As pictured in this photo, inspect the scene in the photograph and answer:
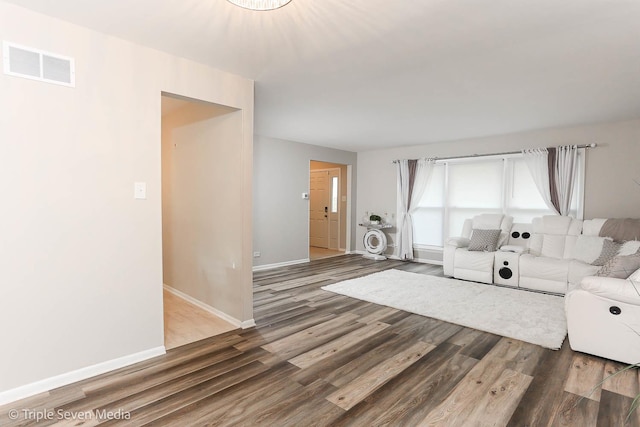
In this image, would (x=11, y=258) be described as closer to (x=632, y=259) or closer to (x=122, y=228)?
(x=122, y=228)

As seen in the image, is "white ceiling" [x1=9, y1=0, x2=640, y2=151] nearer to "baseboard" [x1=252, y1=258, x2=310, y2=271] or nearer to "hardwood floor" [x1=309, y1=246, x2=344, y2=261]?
"baseboard" [x1=252, y1=258, x2=310, y2=271]

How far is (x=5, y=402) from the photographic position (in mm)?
1992

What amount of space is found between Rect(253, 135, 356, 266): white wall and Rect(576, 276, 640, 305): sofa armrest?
15.3 feet

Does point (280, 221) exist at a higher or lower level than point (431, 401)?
higher

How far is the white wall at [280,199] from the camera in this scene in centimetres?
598

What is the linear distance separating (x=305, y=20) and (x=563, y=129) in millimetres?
4988

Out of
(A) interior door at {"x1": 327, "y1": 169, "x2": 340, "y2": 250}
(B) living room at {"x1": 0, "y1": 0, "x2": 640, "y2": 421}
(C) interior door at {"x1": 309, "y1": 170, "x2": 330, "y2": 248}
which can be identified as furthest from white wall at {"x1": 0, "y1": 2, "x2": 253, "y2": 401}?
(C) interior door at {"x1": 309, "y1": 170, "x2": 330, "y2": 248}

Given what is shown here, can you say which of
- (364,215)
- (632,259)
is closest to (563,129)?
(632,259)

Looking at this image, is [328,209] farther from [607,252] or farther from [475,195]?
[607,252]

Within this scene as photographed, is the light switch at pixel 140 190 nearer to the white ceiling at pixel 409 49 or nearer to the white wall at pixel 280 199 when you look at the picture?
the white ceiling at pixel 409 49

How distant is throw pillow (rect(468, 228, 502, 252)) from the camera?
205 inches

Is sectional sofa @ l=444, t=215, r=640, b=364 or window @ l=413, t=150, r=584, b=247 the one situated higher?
window @ l=413, t=150, r=584, b=247

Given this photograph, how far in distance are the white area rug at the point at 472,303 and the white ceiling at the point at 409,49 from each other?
2.42 metres

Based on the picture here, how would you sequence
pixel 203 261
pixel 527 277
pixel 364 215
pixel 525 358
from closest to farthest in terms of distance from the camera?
pixel 525 358 < pixel 203 261 < pixel 527 277 < pixel 364 215
